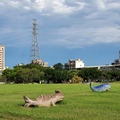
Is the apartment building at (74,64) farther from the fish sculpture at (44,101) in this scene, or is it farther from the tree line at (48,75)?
the fish sculpture at (44,101)

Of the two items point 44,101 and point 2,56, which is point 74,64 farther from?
point 44,101

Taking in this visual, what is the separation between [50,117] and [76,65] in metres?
171

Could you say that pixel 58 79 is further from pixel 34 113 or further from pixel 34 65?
pixel 34 113

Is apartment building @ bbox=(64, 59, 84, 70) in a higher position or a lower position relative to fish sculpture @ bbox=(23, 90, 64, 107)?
higher

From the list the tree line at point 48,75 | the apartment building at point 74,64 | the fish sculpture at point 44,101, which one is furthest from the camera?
the apartment building at point 74,64

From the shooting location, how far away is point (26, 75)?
91.9 m

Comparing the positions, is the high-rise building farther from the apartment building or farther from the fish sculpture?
the fish sculpture

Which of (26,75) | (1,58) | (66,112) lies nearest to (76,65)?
(1,58)

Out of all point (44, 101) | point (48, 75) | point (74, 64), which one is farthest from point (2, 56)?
point (44, 101)

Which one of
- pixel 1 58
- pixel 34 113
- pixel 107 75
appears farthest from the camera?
pixel 1 58

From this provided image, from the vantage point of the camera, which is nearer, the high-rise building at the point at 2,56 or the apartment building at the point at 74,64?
the high-rise building at the point at 2,56

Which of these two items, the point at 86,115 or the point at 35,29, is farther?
the point at 35,29

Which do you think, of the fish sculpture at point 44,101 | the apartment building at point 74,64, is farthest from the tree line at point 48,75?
the fish sculpture at point 44,101

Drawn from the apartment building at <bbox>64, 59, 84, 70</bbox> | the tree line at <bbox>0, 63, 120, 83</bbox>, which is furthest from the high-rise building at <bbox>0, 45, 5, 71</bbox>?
the tree line at <bbox>0, 63, 120, 83</bbox>
